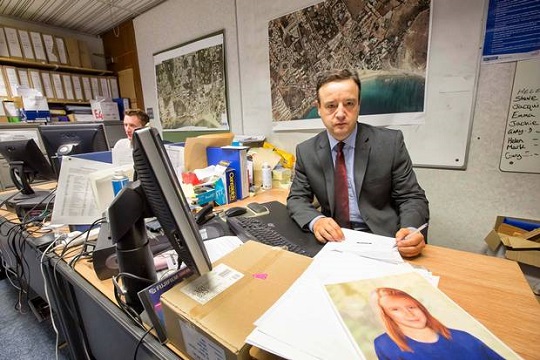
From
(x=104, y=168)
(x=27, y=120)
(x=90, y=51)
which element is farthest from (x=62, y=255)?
(x=90, y=51)

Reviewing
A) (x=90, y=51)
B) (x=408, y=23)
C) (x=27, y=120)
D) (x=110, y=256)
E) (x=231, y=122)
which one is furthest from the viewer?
(x=90, y=51)

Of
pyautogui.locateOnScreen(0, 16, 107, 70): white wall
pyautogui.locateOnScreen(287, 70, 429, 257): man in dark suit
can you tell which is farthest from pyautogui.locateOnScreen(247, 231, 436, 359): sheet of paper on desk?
pyautogui.locateOnScreen(0, 16, 107, 70): white wall

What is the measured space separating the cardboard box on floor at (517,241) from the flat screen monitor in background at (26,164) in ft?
8.79

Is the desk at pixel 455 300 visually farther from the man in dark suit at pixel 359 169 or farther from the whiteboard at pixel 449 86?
the whiteboard at pixel 449 86

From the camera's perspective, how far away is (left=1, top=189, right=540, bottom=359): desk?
1.70ft

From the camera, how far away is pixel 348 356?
1.28ft

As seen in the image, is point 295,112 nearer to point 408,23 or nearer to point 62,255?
point 408,23

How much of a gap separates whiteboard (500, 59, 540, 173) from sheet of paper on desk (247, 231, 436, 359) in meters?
1.26

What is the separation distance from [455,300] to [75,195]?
1.42 meters

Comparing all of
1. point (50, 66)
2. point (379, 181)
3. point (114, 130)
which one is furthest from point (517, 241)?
point (50, 66)

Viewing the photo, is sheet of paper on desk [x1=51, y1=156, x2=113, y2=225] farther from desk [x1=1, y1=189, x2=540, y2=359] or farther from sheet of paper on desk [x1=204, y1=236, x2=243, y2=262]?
sheet of paper on desk [x1=204, y1=236, x2=243, y2=262]

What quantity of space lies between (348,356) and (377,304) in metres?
0.14

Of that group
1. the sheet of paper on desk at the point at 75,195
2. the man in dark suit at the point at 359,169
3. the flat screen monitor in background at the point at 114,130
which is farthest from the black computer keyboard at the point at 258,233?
the flat screen monitor in background at the point at 114,130

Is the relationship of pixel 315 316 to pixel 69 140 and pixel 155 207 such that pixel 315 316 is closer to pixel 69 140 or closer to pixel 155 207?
pixel 155 207
